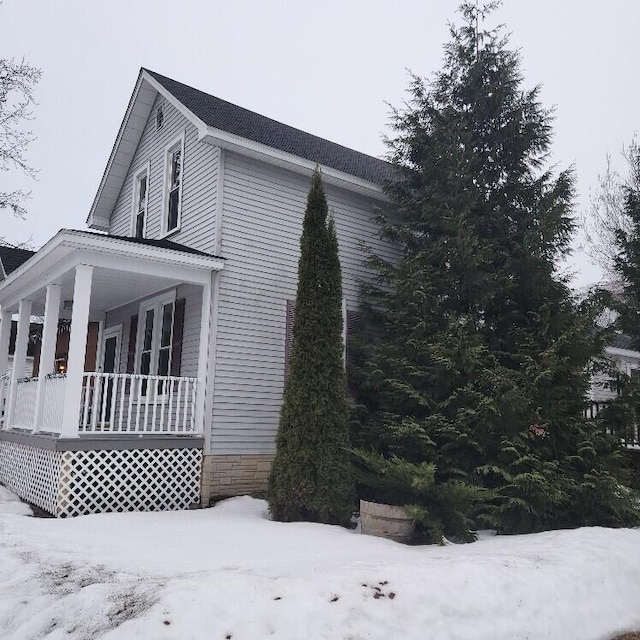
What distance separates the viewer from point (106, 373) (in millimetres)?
9055

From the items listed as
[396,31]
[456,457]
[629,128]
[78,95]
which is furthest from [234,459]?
[396,31]

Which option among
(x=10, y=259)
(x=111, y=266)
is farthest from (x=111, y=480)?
(x=10, y=259)

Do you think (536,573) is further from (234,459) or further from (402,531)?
(234,459)

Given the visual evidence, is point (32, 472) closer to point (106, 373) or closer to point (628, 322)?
point (106, 373)

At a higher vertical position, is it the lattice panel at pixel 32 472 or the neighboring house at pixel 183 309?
the neighboring house at pixel 183 309

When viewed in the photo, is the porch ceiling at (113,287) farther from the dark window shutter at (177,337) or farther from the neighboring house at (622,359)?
the neighboring house at (622,359)

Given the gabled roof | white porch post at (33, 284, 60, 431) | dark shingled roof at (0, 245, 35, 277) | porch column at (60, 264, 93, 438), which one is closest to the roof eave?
the gabled roof

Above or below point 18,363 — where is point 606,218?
above

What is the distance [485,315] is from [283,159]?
4032mm

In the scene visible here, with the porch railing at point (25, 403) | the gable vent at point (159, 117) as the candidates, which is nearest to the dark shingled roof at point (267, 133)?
the gable vent at point (159, 117)

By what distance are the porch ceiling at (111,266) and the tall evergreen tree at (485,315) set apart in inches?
117

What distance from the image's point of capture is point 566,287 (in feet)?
30.4

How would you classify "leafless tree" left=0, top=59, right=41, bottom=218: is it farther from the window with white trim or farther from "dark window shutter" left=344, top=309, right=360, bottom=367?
"dark window shutter" left=344, top=309, right=360, bottom=367

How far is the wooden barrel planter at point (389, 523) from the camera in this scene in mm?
7055
